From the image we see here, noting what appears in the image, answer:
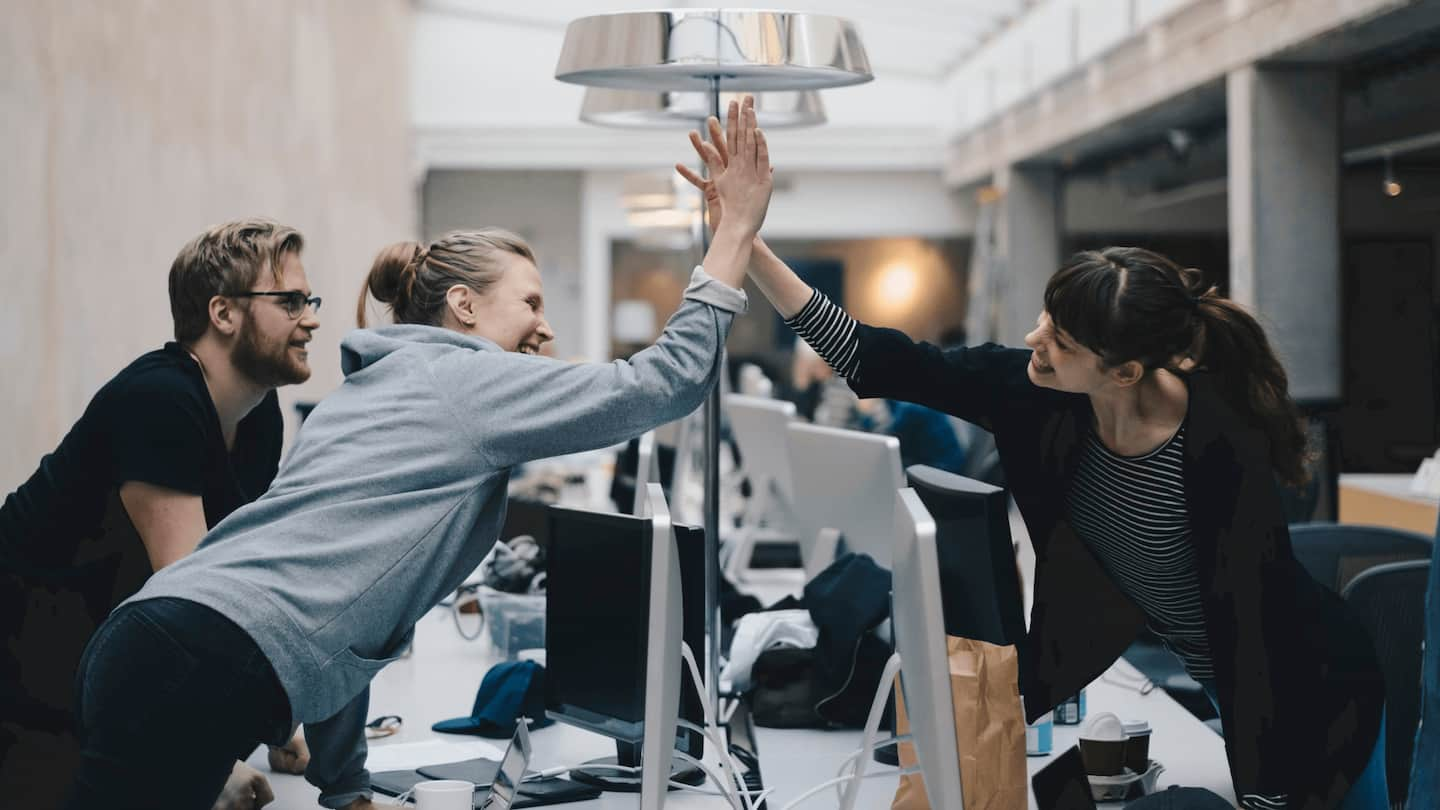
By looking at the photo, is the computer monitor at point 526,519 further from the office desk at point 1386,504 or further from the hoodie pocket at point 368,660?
the office desk at point 1386,504

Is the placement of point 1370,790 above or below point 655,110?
below

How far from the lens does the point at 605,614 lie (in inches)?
84.0

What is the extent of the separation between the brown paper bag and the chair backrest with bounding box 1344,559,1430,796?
92 cm

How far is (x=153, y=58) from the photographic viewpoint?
598 centimetres

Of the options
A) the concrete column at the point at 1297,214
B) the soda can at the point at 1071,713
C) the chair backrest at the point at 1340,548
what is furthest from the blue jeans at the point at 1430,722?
the concrete column at the point at 1297,214

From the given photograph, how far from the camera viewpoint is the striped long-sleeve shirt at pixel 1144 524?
2006 millimetres

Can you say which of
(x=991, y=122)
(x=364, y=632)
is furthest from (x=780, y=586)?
(x=991, y=122)

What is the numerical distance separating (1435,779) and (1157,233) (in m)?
Result: 10.2

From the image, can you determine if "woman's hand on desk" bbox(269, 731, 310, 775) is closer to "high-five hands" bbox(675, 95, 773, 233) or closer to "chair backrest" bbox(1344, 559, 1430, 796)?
"high-five hands" bbox(675, 95, 773, 233)

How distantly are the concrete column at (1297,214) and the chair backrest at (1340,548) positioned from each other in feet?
15.4

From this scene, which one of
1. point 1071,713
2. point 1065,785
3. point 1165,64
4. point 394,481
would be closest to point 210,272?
point 394,481

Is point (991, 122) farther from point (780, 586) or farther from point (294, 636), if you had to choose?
point (294, 636)

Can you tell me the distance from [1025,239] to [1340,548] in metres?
10.4

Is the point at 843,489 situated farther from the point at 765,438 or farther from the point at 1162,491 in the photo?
the point at 765,438
